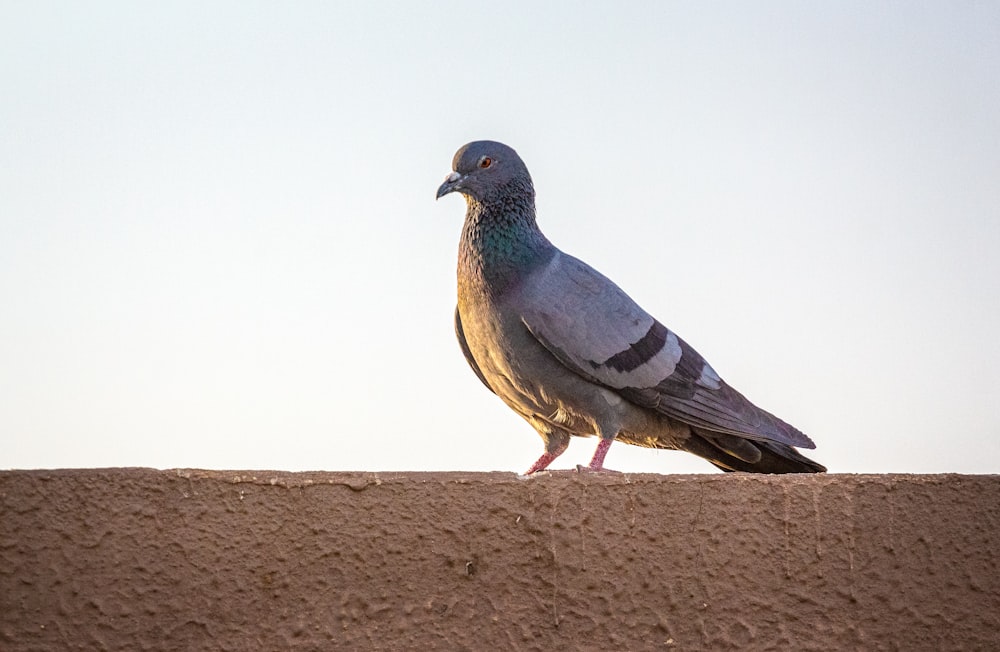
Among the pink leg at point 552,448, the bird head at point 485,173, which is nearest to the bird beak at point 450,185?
the bird head at point 485,173

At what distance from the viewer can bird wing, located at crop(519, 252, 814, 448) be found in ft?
15.4

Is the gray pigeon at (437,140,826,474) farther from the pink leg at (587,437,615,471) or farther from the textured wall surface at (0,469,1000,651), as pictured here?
the textured wall surface at (0,469,1000,651)

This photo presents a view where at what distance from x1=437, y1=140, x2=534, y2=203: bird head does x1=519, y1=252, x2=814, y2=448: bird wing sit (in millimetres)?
515

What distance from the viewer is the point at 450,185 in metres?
5.23

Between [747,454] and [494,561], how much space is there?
234 centimetres

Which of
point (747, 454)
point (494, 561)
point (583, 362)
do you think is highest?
point (583, 362)

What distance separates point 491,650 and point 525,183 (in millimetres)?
2935

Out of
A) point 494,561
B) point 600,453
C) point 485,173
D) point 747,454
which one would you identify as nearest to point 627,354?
point 600,453

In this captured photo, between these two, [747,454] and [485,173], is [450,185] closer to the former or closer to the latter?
[485,173]

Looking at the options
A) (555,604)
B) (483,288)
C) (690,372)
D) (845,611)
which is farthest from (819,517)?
(483,288)

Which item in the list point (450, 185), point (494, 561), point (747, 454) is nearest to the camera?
point (494, 561)

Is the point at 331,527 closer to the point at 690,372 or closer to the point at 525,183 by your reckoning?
the point at 690,372

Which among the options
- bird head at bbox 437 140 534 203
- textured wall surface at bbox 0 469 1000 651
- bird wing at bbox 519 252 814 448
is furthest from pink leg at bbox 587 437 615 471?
textured wall surface at bbox 0 469 1000 651

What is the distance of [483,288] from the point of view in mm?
4922
